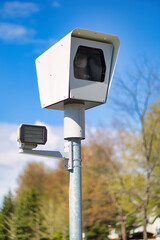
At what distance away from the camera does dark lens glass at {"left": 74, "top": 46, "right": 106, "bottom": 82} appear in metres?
3.73

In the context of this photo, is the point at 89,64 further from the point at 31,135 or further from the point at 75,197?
the point at 75,197

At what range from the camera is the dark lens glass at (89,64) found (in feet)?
12.2

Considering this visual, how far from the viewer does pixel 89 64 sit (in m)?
3.89

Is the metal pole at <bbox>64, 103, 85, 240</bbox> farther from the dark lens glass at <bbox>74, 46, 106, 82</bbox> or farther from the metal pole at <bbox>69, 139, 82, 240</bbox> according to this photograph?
the dark lens glass at <bbox>74, 46, 106, 82</bbox>

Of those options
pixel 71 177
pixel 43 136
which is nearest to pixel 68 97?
pixel 43 136

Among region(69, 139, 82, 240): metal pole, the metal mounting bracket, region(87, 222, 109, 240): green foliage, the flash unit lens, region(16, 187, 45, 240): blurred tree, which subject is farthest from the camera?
region(16, 187, 45, 240): blurred tree

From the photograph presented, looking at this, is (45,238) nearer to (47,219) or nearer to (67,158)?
(47,219)

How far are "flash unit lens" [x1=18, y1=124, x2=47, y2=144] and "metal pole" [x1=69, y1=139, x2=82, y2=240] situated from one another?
1.20 feet

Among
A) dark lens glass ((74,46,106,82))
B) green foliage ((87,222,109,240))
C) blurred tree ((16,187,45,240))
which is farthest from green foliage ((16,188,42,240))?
dark lens glass ((74,46,106,82))

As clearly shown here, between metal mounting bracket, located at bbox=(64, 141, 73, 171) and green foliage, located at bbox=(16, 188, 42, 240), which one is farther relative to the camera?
green foliage, located at bbox=(16, 188, 42, 240)

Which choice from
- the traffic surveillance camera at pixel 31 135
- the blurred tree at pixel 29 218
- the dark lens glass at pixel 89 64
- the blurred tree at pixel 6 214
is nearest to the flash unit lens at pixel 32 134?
the traffic surveillance camera at pixel 31 135

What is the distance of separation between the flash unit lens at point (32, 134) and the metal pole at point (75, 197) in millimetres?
366

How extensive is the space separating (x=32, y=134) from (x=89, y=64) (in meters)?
1.02

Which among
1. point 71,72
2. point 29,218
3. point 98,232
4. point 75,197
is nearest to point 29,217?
point 29,218
